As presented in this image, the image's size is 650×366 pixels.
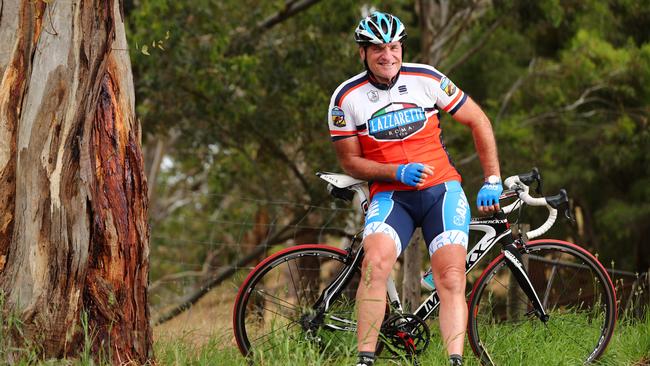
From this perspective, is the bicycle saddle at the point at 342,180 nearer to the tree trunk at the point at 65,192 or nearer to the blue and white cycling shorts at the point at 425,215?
the blue and white cycling shorts at the point at 425,215

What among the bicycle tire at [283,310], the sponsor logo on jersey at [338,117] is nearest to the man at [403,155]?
the sponsor logo on jersey at [338,117]

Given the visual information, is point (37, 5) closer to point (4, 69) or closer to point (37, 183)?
point (4, 69)

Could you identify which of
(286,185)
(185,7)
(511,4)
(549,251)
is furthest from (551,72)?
(549,251)

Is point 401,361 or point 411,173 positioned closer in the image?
point 411,173

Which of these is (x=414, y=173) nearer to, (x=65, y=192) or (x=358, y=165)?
(x=358, y=165)

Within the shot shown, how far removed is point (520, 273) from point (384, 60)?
1.44 m

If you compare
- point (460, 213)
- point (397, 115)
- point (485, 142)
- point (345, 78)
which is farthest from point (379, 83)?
point (345, 78)

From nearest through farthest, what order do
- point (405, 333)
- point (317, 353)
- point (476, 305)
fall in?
point (317, 353) < point (405, 333) < point (476, 305)

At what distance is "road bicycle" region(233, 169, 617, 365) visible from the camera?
5406 millimetres

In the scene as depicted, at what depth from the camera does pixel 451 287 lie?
523cm

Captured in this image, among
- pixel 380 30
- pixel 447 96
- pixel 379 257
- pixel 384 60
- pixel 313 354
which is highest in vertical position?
pixel 380 30

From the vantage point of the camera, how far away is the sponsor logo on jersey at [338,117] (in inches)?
211

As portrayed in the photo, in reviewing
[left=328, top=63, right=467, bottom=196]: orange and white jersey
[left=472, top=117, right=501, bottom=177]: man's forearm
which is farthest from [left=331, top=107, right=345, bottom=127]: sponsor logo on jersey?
[left=472, top=117, right=501, bottom=177]: man's forearm

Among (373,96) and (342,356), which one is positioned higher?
(373,96)
